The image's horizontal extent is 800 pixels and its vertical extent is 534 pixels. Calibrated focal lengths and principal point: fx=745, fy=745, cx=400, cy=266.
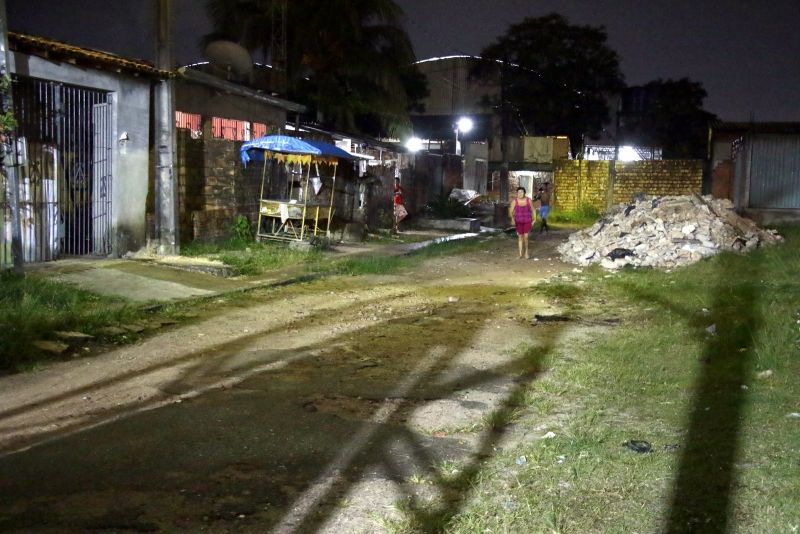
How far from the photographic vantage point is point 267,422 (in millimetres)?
5281

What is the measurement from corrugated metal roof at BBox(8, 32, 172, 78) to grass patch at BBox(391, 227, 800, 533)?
837 centimetres

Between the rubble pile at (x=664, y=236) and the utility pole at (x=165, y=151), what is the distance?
818 cm

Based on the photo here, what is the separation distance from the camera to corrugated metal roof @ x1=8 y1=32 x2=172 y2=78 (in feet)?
34.2

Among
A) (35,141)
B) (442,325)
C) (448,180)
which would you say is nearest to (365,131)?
(448,180)

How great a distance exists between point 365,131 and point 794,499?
31.8 meters

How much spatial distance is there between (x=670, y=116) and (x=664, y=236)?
27.9 metres

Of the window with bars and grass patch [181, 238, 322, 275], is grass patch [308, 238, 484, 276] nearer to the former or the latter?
grass patch [181, 238, 322, 275]

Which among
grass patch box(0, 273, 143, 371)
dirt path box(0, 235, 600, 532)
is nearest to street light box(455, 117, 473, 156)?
dirt path box(0, 235, 600, 532)

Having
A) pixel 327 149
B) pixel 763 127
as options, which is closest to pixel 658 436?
pixel 327 149

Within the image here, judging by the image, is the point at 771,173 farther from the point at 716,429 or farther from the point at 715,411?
the point at 716,429

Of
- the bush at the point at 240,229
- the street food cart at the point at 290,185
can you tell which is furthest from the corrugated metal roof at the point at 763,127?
the bush at the point at 240,229

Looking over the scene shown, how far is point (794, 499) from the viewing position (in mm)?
3887

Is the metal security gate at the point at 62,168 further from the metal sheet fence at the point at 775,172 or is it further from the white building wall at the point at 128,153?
the metal sheet fence at the point at 775,172

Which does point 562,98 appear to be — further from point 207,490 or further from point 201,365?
point 207,490
